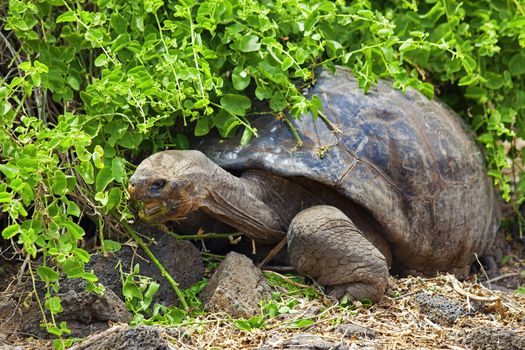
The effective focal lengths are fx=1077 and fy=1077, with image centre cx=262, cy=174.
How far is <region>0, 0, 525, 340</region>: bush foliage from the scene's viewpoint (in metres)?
4.39

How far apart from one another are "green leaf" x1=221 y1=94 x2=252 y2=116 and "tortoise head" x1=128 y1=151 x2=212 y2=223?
0.35 meters

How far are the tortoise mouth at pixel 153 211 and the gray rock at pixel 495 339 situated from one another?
4.72 ft

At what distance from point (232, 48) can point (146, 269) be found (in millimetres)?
1179

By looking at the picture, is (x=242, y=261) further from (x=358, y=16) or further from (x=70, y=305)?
(x=358, y=16)

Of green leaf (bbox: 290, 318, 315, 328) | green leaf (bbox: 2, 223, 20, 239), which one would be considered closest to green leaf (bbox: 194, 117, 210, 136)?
green leaf (bbox: 290, 318, 315, 328)

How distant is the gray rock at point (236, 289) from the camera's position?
4.75 m

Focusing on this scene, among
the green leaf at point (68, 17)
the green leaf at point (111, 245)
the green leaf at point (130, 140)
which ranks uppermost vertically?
the green leaf at point (68, 17)

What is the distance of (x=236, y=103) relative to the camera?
529 cm

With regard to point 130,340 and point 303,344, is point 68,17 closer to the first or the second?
point 130,340

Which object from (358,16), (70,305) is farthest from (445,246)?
(70,305)

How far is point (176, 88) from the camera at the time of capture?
16.2 ft

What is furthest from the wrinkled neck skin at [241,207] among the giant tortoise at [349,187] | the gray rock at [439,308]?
the gray rock at [439,308]

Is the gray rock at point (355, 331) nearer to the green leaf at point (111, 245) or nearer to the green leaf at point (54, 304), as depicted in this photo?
the green leaf at point (111, 245)

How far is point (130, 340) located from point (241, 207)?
4.35 feet
